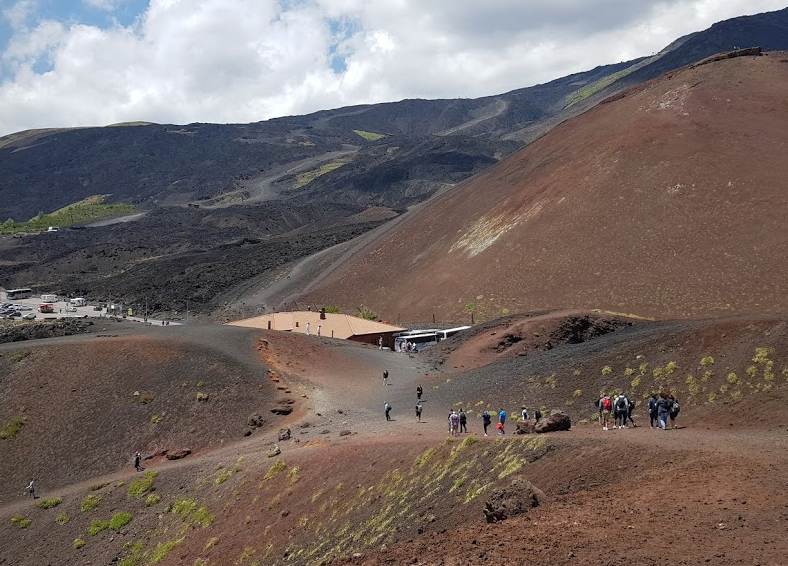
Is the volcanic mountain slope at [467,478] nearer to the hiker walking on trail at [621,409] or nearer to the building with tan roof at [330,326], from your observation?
the hiker walking on trail at [621,409]

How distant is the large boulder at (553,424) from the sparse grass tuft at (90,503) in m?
19.8

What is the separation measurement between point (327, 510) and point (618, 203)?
5368 centimetres

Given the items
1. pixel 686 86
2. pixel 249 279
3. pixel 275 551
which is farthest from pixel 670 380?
pixel 249 279

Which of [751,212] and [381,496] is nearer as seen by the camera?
[381,496]

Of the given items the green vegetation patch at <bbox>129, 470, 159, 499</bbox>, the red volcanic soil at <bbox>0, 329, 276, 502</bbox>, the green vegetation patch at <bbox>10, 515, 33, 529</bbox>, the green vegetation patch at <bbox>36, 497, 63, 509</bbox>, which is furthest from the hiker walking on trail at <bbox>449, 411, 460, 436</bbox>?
the green vegetation patch at <bbox>10, 515, 33, 529</bbox>

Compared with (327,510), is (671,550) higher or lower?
higher

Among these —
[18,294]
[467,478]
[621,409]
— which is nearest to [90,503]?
[467,478]

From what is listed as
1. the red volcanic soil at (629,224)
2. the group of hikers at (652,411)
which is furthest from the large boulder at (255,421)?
the red volcanic soil at (629,224)

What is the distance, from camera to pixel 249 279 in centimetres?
11281

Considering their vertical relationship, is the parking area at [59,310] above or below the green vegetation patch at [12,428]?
above

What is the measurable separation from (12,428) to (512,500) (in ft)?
107

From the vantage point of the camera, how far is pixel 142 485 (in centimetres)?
3303

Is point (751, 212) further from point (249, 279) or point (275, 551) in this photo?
point (249, 279)

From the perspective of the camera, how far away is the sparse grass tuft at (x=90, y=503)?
3278 cm
